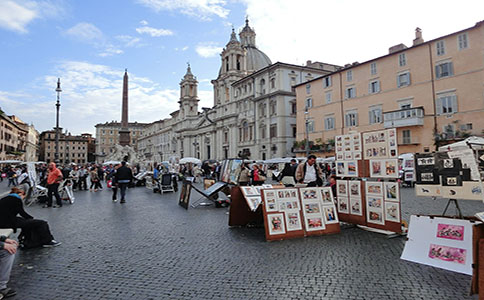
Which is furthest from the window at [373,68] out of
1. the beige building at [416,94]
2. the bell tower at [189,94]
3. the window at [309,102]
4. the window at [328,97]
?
the bell tower at [189,94]

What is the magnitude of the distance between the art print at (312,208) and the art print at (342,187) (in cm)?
107

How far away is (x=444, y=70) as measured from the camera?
2602 cm

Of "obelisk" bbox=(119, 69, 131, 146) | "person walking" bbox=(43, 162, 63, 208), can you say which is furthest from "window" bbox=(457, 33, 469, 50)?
"obelisk" bbox=(119, 69, 131, 146)

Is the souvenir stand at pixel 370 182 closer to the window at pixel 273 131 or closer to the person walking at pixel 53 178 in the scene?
the person walking at pixel 53 178

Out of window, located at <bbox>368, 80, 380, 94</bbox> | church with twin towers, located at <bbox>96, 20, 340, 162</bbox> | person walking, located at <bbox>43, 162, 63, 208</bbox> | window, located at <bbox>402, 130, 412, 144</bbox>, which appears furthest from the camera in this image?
church with twin towers, located at <bbox>96, 20, 340, 162</bbox>

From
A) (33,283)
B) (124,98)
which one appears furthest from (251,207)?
(124,98)

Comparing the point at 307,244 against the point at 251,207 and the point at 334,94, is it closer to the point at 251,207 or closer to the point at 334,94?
the point at 251,207

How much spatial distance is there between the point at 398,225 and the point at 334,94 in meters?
31.1

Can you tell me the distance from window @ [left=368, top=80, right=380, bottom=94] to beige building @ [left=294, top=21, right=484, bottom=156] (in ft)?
0.16

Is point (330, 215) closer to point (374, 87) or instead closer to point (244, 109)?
point (374, 87)

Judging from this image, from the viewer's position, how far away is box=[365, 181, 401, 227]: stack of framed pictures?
634 centimetres

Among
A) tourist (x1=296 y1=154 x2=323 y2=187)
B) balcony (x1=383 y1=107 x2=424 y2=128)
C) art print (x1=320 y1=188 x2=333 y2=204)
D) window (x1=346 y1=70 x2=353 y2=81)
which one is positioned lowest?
art print (x1=320 y1=188 x2=333 y2=204)

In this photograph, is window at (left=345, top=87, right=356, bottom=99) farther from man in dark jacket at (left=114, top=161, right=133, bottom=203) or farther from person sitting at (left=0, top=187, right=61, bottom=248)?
person sitting at (left=0, top=187, right=61, bottom=248)

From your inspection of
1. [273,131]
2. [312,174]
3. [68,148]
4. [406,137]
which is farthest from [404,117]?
[68,148]
